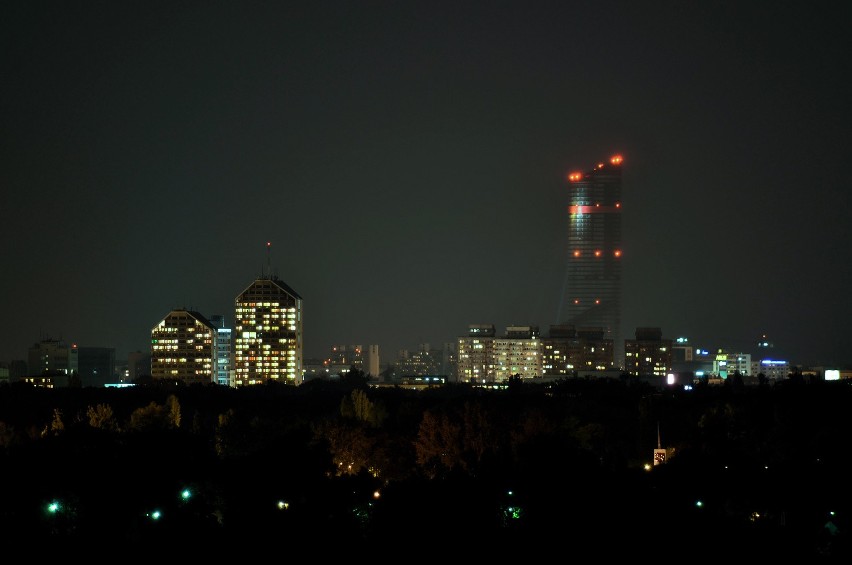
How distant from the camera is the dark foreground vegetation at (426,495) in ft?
138

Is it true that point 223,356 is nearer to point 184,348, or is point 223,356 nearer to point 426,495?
point 184,348

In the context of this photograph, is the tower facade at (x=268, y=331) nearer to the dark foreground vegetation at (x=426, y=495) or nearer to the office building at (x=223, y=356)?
the office building at (x=223, y=356)

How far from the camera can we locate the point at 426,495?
47.0 meters

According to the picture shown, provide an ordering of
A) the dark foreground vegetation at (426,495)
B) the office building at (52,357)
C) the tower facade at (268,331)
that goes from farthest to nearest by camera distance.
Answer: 1. the office building at (52,357)
2. the tower facade at (268,331)
3. the dark foreground vegetation at (426,495)

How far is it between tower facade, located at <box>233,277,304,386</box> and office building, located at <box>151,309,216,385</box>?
298cm

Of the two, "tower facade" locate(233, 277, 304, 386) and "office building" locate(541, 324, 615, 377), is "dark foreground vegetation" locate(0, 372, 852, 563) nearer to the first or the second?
"tower facade" locate(233, 277, 304, 386)

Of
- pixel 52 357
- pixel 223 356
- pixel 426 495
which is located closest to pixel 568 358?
pixel 223 356

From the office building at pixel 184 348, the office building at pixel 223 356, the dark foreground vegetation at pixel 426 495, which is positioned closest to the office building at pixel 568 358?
the office building at pixel 223 356

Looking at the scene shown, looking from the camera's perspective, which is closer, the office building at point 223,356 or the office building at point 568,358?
the office building at point 223,356

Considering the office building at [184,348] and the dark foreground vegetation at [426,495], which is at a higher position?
the office building at [184,348]

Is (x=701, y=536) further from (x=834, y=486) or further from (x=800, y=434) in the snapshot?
(x=800, y=434)

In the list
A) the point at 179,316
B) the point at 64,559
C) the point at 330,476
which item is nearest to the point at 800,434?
the point at 330,476

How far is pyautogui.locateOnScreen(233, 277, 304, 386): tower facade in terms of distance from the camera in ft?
510

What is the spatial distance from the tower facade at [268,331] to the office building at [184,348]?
2.98 meters
